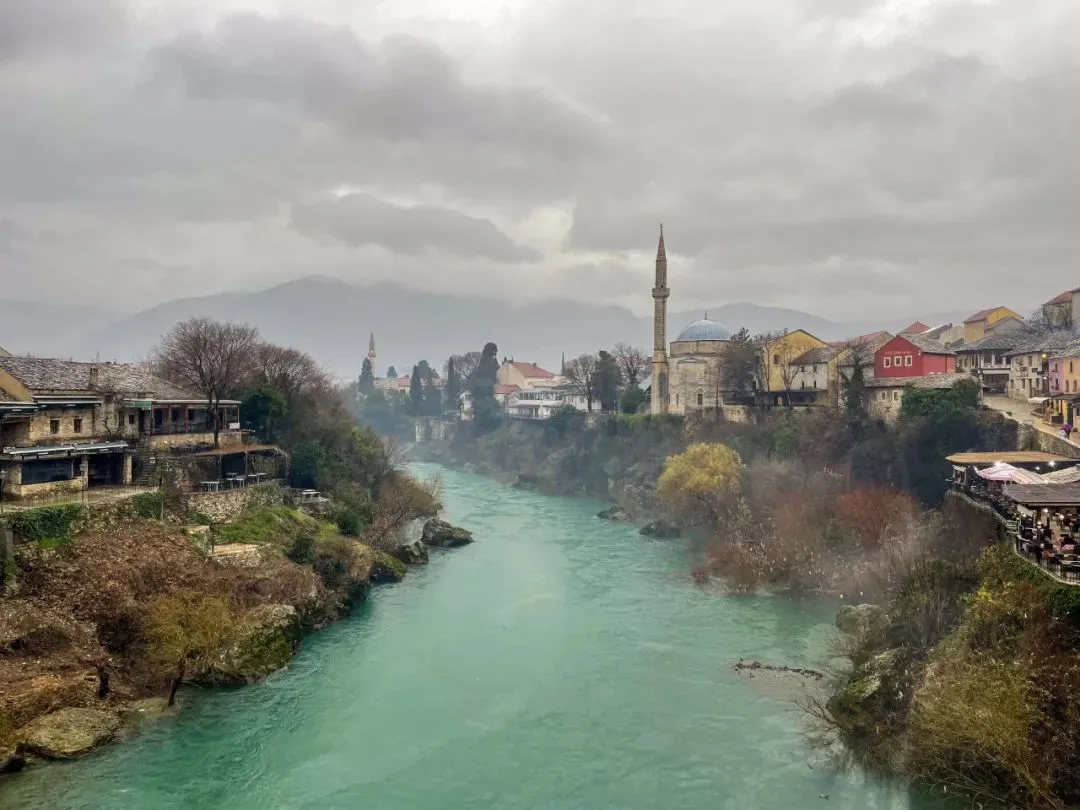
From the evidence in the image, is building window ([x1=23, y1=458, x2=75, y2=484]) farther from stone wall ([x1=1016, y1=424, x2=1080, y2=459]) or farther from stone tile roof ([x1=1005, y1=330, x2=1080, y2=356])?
stone tile roof ([x1=1005, y1=330, x2=1080, y2=356])

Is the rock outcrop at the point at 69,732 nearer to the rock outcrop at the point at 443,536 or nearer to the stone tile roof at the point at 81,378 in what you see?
the stone tile roof at the point at 81,378

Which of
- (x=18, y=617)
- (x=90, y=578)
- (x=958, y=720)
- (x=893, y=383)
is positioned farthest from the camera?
(x=893, y=383)

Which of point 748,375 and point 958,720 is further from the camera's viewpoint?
point 748,375

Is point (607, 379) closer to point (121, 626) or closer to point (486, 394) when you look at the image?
point (486, 394)

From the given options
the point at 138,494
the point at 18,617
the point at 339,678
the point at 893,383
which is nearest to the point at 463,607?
the point at 339,678

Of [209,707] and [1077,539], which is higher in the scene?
[1077,539]

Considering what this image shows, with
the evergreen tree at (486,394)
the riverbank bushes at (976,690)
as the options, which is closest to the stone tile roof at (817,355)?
the riverbank bushes at (976,690)

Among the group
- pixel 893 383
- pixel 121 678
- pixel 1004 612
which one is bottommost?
pixel 121 678

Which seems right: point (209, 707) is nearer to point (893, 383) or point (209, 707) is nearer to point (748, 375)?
point (893, 383)
